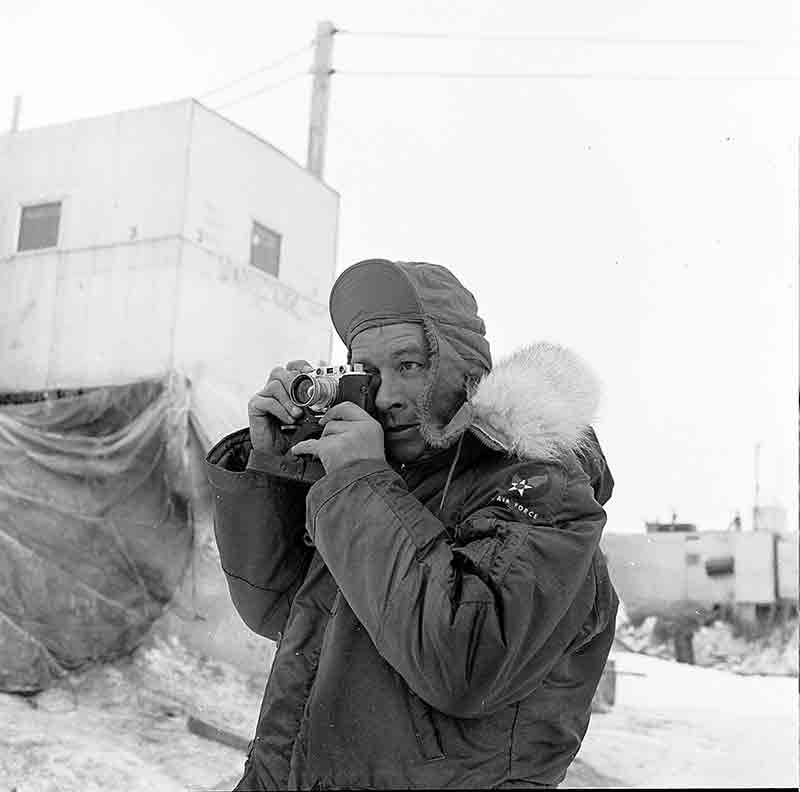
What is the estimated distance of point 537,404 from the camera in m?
0.77

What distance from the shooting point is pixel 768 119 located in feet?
10.2

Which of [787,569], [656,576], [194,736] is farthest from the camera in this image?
[656,576]

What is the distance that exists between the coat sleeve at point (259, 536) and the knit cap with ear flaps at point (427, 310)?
0.15 metres

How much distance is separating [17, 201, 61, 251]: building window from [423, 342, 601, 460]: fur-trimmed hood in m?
4.03

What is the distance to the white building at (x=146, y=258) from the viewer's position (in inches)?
166

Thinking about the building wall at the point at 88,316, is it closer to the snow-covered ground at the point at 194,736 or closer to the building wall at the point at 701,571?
the snow-covered ground at the point at 194,736

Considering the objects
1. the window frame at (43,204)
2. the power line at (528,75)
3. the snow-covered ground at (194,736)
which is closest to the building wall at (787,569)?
the snow-covered ground at (194,736)

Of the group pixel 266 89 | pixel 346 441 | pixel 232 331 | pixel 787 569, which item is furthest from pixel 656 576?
pixel 346 441

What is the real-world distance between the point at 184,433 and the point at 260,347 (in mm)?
753

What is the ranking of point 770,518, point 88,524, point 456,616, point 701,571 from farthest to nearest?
point 770,518 → point 701,571 → point 88,524 → point 456,616

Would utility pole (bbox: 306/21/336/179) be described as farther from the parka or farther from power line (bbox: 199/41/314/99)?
the parka

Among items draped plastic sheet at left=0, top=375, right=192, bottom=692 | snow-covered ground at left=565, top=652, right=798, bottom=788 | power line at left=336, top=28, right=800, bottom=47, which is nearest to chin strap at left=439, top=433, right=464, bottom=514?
draped plastic sheet at left=0, top=375, right=192, bottom=692

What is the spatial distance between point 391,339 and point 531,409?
0.15 m

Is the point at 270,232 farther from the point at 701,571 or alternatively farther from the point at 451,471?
the point at 701,571
